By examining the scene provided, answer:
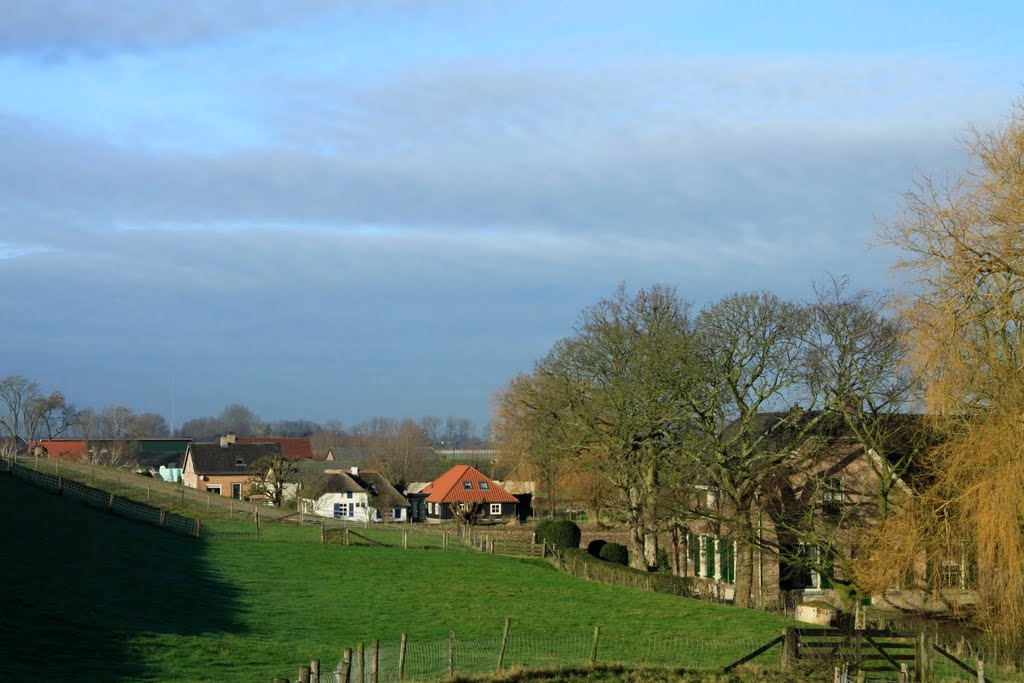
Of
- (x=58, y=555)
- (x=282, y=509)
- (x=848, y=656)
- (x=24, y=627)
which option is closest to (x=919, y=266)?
(x=848, y=656)

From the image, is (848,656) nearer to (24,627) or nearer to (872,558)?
(872,558)

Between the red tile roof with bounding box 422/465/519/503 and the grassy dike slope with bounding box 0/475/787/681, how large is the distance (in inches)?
1215

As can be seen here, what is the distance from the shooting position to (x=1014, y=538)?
17531 millimetres

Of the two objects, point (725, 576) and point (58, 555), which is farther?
point (725, 576)

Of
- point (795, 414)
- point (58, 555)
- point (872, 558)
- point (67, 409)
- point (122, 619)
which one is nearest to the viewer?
point (872, 558)

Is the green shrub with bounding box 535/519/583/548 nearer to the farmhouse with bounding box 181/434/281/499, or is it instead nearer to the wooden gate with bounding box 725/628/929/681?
the wooden gate with bounding box 725/628/929/681

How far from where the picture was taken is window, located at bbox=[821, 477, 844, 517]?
3569 centimetres

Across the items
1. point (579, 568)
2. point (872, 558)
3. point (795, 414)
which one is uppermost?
point (795, 414)

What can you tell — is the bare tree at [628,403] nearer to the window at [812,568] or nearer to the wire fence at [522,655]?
the window at [812,568]

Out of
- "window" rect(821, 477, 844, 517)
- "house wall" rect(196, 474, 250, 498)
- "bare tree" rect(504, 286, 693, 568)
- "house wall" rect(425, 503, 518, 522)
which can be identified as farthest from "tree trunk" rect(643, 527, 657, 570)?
"house wall" rect(196, 474, 250, 498)

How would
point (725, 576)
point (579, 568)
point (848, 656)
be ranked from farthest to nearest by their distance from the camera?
point (579, 568) < point (725, 576) < point (848, 656)

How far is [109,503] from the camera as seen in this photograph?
49.7 meters

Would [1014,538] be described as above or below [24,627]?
above

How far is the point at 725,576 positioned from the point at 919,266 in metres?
26.1
